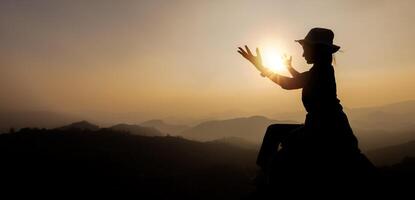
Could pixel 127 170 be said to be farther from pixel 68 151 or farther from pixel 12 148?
pixel 12 148

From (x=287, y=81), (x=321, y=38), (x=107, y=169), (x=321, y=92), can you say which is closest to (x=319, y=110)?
(x=321, y=92)

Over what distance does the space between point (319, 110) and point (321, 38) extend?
39.6 inches

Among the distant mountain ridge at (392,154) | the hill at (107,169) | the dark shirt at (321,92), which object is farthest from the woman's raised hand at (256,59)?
the distant mountain ridge at (392,154)

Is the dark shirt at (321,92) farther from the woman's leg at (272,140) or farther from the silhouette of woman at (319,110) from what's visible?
the woman's leg at (272,140)

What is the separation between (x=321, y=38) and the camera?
17.9 feet

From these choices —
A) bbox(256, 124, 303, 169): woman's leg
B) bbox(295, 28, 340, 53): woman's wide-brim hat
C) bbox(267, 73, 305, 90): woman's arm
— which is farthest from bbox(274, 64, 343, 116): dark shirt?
bbox(256, 124, 303, 169): woman's leg

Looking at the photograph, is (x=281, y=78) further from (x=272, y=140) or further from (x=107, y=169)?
(x=107, y=169)

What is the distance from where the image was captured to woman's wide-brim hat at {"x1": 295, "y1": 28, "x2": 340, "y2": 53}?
5.46 m

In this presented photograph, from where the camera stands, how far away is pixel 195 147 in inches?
2000

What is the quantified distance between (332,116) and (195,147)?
45.9 meters

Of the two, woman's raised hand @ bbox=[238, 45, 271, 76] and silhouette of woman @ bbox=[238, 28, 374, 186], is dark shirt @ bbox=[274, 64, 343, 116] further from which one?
woman's raised hand @ bbox=[238, 45, 271, 76]

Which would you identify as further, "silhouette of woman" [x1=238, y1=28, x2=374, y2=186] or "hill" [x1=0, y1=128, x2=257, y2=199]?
"hill" [x1=0, y1=128, x2=257, y2=199]

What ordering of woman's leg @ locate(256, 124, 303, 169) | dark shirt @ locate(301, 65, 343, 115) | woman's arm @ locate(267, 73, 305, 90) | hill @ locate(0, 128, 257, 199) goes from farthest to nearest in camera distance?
hill @ locate(0, 128, 257, 199) < woman's leg @ locate(256, 124, 303, 169) < woman's arm @ locate(267, 73, 305, 90) < dark shirt @ locate(301, 65, 343, 115)

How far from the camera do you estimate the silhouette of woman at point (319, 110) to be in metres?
5.32
